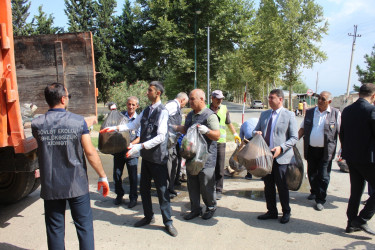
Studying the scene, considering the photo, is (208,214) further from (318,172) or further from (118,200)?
(318,172)

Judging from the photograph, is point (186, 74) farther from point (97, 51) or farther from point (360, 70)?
point (360, 70)

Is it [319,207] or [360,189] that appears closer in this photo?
[360,189]

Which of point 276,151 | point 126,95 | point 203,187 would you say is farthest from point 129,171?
point 126,95

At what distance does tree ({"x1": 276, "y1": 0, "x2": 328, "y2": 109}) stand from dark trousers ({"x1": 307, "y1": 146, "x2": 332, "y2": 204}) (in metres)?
33.0

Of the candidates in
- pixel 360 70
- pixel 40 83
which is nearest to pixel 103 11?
pixel 40 83

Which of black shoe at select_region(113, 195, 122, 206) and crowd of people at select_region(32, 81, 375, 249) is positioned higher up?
crowd of people at select_region(32, 81, 375, 249)

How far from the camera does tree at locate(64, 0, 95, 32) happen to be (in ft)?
63.1

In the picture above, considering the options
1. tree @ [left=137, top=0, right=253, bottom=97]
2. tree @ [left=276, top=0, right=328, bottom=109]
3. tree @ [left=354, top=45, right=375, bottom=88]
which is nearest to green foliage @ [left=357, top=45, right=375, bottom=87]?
tree @ [left=354, top=45, right=375, bottom=88]

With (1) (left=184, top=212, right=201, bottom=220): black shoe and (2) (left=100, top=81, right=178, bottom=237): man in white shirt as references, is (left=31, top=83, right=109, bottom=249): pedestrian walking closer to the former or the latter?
(2) (left=100, top=81, right=178, bottom=237): man in white shirt

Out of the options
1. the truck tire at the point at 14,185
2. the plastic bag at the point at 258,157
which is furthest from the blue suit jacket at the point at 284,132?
the truck tire at the point at 14,185

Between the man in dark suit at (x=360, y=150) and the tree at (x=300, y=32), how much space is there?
33.7 meters

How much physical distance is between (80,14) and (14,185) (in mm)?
18206

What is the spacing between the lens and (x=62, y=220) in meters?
2.70

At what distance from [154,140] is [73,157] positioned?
3.43 feet
